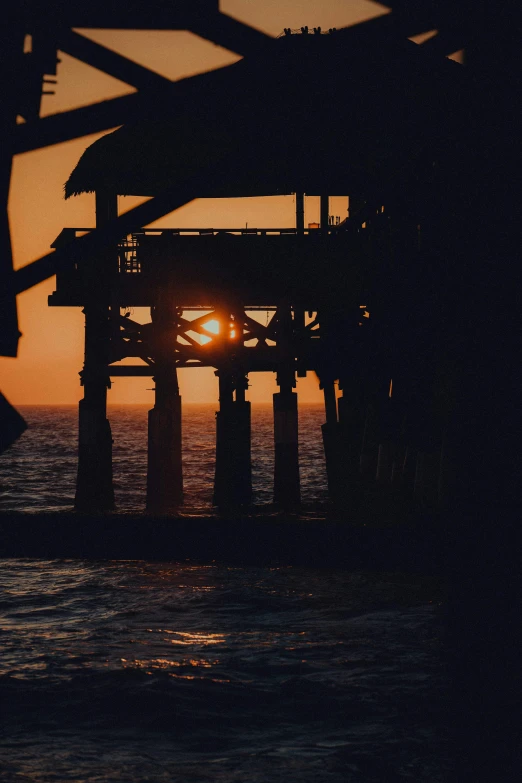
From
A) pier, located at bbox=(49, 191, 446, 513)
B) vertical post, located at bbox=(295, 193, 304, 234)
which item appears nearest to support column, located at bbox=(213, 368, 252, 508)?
pier, located at bbox=(49, 191, 446, 513)

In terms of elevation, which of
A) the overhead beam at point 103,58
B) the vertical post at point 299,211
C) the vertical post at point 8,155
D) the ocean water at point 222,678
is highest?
the vertical post at point 299,211

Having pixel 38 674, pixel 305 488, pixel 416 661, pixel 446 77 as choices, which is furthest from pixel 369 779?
pixel 305 488

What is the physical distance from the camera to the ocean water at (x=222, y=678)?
20.9 ft

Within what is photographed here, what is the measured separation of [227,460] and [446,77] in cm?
1767

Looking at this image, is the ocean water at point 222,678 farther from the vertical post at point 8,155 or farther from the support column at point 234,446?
the support column at point 234,446

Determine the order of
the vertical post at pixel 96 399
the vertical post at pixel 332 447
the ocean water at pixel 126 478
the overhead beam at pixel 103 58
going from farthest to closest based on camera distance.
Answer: the ocean water at pixel 126 478
the vertical post at pixel 332 447
the vertical post at pixel 96 399
the overhead beam at pixel 103 58

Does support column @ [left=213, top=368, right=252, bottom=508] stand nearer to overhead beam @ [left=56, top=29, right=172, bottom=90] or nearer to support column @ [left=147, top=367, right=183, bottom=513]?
support column @ [left=147, top=367, right=183, bottom=513]

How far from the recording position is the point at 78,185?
17.2m

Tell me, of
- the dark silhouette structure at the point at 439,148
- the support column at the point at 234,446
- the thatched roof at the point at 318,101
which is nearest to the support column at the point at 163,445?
the support column at the point at 234,446

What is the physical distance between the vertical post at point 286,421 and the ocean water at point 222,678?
431cm

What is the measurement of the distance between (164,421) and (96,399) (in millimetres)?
1586

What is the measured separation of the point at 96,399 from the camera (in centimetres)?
1873

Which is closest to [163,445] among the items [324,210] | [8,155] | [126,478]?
[324,210]

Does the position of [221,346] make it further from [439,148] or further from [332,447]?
[439,148]
